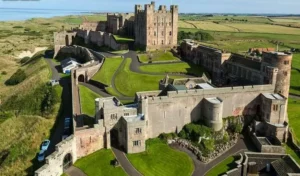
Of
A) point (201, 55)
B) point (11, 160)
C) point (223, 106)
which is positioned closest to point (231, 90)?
point (223, 106)

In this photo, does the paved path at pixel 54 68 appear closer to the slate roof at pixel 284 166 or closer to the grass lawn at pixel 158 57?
the grass lawn at pixel 158 57

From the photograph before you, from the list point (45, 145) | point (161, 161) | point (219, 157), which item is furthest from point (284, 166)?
point (45, 145)

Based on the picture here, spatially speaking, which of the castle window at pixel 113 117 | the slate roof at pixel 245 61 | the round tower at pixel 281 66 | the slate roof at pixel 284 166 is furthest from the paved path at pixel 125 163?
the slate roof at pixel 245 61

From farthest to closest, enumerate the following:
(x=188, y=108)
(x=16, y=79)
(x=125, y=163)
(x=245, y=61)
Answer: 1. (x=16, y=79)
2. (x=245, y=61)
3. (x=188, y=108)
4. (x=125, y=163)

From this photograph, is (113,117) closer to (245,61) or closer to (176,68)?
(245,61)

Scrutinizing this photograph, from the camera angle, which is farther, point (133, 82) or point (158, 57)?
point (158, 57)
